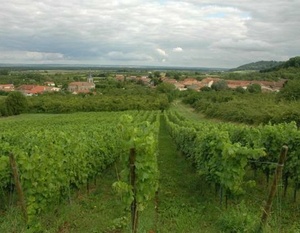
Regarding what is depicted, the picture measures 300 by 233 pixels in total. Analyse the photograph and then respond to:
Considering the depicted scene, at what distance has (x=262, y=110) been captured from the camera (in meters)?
40.5

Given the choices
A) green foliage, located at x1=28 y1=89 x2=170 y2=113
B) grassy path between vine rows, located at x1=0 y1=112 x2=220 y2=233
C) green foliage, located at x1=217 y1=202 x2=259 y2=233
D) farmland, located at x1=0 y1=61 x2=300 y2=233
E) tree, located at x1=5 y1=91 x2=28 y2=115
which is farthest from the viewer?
green foliage, located at x1=28 y1=89 x2=170 y2=113

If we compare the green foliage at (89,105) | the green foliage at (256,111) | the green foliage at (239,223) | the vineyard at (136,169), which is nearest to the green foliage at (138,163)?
the vineyard at (136,169)

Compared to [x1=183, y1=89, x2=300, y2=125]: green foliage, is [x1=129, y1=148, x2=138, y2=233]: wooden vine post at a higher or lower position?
higher

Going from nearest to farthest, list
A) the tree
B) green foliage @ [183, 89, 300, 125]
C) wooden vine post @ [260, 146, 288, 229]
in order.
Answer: wooden vine post @ [260, 146, 288, 229] → green foliage @ [183, 89, 300, 125] → the tree

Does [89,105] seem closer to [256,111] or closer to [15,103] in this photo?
[15,103]

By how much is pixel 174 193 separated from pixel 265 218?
4.51 meters

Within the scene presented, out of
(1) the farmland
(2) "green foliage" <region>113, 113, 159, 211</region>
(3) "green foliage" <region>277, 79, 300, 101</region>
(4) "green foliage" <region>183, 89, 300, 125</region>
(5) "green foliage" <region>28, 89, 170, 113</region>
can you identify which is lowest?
(5) "green foliage" <region>28, 89, 170, 113</region>

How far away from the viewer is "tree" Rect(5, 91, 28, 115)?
200 ft

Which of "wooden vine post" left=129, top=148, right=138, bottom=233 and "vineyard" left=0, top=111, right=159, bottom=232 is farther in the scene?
"vineyard" left=0, top=111, right=159, bottom=232

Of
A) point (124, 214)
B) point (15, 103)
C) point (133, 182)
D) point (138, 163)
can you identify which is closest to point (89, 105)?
point (15, 103)

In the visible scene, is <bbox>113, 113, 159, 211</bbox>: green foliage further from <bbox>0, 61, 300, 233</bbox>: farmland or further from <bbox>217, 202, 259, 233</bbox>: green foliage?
<bbox>217, 202, 259, 233</bbox>: green foliage

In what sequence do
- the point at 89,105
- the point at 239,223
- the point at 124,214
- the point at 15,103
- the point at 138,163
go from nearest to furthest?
the point at 138,163 → the point at 239,223 → the point at 124,214 → the point at 15,103 → the point at 89,105

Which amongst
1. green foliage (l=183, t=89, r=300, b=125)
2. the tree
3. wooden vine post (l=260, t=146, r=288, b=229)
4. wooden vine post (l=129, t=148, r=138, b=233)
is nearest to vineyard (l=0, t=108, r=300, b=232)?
wooden vine post (l=129, t=148, r=138, b=233)

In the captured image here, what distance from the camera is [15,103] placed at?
202 feet
